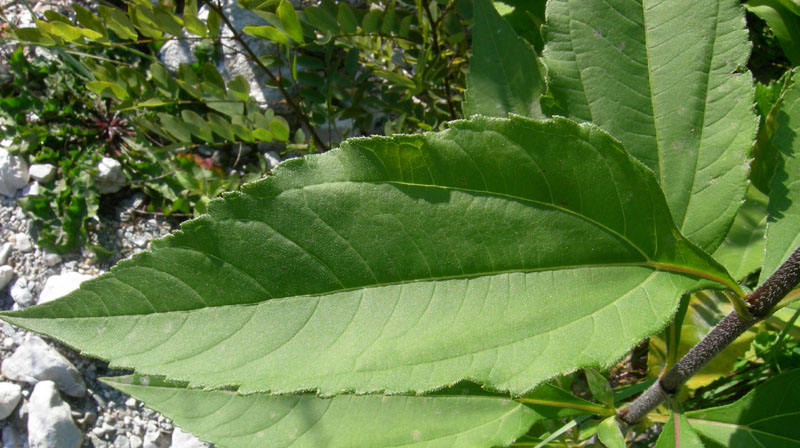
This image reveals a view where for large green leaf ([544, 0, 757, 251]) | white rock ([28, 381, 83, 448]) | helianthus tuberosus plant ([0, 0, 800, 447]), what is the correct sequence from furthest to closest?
white rock ([28, 381, 83, 448]) < large green leaf ([544, 0, 757, 251]) < helianthus tuberosus plant ([0, 0, 800, 447])

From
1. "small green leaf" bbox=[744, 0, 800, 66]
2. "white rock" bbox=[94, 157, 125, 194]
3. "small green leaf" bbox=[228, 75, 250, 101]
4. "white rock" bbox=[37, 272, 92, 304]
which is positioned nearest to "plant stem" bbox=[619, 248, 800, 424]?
"small green leaf" bbox=[744, 0, 800, 66]

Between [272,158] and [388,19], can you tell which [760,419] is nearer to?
[388,19]

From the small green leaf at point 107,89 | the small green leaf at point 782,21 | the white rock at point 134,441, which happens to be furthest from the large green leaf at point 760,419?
the white rock at point 134,441

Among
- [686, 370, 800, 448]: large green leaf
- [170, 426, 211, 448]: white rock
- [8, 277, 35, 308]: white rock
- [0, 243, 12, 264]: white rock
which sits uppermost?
[686, 370, 800, 448]: large green leaf

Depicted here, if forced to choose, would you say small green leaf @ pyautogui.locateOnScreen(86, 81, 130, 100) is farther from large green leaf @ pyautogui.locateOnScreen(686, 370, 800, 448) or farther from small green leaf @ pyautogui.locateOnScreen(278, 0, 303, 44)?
large green leaf @ pyautogui.locateOnScreen(686, 370, 800, 448)

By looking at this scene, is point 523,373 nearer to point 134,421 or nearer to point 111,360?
point 111,360

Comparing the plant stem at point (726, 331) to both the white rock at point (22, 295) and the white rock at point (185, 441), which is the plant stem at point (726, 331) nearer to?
the white rock at point (185, 441)

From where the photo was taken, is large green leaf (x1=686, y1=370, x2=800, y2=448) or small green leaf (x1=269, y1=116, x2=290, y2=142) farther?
small green leaf (x1=269, y1=116, x2=290, y2=142)
